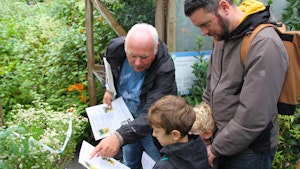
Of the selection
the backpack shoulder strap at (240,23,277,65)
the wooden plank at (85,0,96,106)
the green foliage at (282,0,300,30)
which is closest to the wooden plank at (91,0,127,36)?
the wooden plank at (85,0,96,106)

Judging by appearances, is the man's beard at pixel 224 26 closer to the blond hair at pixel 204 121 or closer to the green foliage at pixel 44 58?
the blond hair at pixel 204 121

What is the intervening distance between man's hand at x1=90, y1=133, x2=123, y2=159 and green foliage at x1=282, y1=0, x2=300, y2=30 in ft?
7.99

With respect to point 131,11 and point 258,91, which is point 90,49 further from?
point 258,91

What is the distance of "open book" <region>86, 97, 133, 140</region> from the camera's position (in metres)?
2.34

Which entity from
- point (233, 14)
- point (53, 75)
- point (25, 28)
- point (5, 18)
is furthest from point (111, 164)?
point (5, 18)

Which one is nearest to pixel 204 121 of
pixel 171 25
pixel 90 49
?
pixel 171 25

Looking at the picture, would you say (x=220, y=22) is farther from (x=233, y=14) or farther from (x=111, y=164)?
(x=111, y=164)

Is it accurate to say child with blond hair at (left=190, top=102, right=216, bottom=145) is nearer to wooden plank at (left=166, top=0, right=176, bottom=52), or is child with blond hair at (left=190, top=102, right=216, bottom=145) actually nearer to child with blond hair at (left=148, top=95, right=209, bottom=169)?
child with blond hair at (left=148, top=95, right=209, bottom=169)

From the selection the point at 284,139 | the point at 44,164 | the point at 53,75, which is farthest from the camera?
the point at 53,75

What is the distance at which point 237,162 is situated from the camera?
1.83m

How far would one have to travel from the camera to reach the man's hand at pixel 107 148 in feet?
6.42

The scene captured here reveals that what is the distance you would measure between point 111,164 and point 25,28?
4.79 metres

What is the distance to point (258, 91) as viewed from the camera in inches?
60.4

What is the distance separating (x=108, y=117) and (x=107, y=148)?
48 cm
